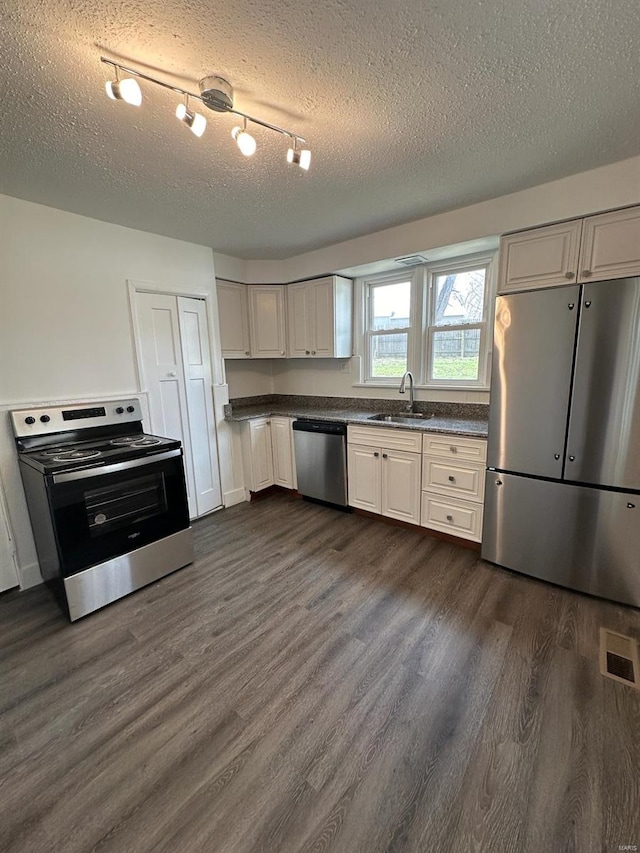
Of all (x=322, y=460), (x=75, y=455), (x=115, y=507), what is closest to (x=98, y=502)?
(x=115, y=507)

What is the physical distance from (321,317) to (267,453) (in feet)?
5.07

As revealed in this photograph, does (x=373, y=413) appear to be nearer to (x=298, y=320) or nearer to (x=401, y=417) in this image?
(x=401, y=417)

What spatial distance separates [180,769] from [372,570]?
5.00 ft

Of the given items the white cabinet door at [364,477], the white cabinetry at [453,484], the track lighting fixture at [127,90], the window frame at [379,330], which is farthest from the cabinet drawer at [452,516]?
the track lighting fixture at [127,90]

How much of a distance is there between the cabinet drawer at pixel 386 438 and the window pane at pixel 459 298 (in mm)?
1120

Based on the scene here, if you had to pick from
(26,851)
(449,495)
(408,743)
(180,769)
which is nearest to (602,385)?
(449,495)

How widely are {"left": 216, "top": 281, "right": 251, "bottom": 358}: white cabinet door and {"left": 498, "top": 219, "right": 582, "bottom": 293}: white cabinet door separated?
252 centimetres

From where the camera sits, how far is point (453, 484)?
2.73 m

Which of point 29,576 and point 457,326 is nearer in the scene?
point 29,576

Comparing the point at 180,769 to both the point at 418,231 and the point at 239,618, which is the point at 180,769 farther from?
the point at 418,231

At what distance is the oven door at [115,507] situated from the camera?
2.01m

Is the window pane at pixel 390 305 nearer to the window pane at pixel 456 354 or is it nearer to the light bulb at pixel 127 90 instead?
the window pane at pixel 456 354

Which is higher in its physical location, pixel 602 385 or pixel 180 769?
pixel 602 385

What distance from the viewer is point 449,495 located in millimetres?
2762
